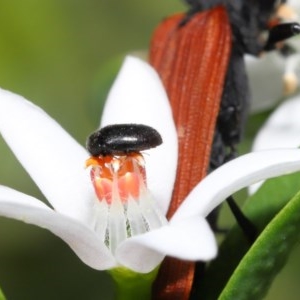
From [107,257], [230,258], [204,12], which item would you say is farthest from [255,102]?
[107,257]

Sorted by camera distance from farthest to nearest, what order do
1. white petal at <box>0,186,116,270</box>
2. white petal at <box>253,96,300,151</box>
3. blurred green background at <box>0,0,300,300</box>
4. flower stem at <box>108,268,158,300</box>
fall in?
blurred green background at <box>0,0,300,300</box>
white petal at <box>253,96,300,151</box>
flower stem at <box>108,268,158,300</box>
white petal at <box>0,186,116,270</box>

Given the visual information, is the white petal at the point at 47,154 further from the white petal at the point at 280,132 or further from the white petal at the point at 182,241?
the white petal at the point at 280,132

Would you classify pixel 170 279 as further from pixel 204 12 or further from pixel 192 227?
pixel 204 12

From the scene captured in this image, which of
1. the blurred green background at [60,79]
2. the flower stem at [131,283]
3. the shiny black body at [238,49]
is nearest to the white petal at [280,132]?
the shiny black body at [238,49]

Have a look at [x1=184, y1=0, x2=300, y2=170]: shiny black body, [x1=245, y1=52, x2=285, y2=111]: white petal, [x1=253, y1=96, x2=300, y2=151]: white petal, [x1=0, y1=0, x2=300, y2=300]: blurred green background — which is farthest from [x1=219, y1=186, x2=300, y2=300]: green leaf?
[x1=0, y1=0, x2=300, y2=300]: blurred green background

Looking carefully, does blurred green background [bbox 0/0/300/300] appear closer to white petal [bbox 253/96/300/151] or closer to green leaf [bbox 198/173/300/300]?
white petal [bbox 253/96/300/151]

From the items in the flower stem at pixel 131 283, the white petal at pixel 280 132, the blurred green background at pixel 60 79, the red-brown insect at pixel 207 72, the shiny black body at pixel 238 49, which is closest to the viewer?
the flower stem at pixel 131 283
